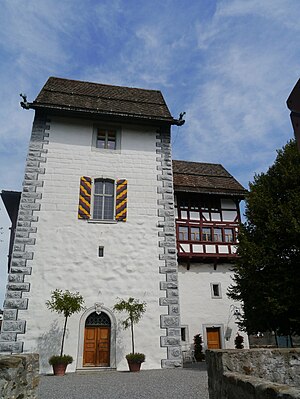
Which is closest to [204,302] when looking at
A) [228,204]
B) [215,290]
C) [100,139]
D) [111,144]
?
[215,290]

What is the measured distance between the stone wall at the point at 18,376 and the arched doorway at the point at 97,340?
21.6 feet

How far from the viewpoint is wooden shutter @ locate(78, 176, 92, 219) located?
12.8 meters

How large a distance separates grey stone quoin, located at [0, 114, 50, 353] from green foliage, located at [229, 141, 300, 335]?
756cm

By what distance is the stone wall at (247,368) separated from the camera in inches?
129

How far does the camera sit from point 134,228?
13.0 metres

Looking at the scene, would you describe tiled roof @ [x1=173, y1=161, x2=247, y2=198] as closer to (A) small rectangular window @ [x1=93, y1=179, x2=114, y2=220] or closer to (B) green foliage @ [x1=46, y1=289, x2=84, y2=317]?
(A) small rectangular window @ [x1=93, y1=179, x2=114, y2=220]

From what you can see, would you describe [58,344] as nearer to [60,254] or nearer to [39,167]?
[60,254]

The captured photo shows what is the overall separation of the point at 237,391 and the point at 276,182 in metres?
10.6

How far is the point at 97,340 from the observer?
37.2 feet

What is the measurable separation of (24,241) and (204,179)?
11435mm

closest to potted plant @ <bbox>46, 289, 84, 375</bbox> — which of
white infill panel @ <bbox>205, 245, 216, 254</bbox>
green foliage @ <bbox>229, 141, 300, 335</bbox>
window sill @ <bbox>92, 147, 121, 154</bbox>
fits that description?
green foliage @ <bbox>229, 141, 300, 335</bbox>

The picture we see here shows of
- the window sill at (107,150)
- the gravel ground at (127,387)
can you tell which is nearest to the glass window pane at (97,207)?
the window sill at (107,150)

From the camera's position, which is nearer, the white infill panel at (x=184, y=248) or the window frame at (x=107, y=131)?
the window frame at (x=107, y=131)

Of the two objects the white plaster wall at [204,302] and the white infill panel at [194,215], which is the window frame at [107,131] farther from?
the white plaster wall at [204,302]
